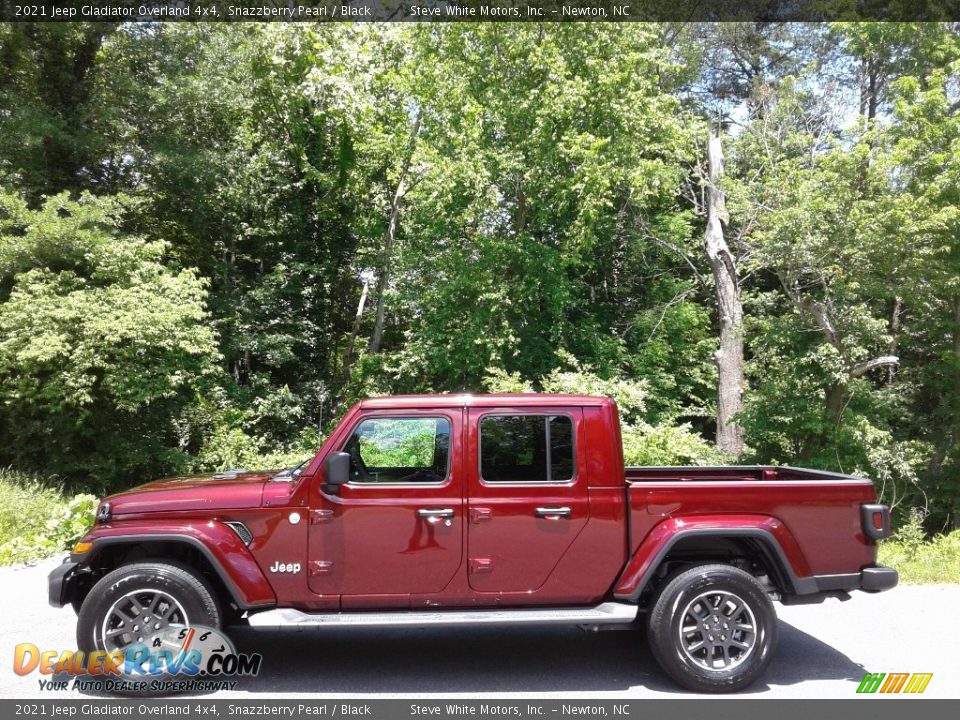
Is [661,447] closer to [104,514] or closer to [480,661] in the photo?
[480,661]

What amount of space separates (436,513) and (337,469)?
28.3 inches

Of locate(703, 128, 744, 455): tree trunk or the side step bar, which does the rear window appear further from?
locate(703, 128, 744, 455): tree trunk

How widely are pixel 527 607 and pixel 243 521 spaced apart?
A: 1970 millimetres

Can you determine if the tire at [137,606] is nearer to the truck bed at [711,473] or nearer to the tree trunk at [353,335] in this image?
the truck bed at [711,473]

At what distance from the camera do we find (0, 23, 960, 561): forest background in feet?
45.5

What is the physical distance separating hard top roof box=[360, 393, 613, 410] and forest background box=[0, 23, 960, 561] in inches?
265

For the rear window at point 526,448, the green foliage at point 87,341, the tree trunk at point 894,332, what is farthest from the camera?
the tree trunk at point 894,332

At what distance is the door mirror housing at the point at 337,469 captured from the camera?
4.80 metres

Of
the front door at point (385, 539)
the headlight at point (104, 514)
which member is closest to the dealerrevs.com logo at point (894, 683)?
the front door at point (385, 539)

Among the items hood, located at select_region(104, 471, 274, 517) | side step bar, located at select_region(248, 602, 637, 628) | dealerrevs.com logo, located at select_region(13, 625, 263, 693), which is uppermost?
hood, located at select_region(104, 471, 274, 517)

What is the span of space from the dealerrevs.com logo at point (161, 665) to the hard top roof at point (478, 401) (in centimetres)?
183

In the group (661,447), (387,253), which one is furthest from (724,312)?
(387,253)

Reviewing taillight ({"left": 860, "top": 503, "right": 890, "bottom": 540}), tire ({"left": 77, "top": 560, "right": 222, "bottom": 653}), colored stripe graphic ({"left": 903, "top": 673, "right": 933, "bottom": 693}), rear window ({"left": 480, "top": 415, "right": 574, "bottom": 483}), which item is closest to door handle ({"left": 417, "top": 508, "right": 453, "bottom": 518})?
rear window ({"left": 480, "top": 415, "right": 574, "bottom": 483})

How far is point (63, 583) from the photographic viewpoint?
4871 millimetres
